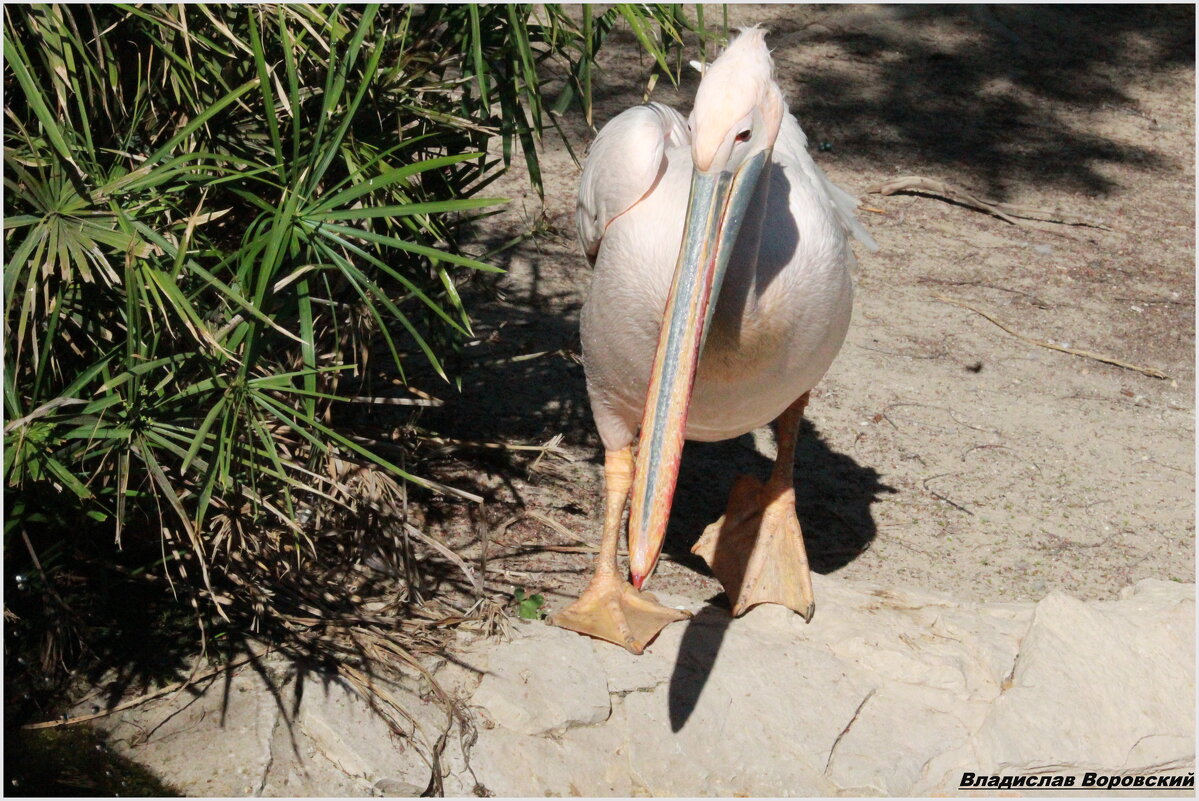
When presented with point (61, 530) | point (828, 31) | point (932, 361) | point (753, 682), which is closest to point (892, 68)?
point (828, 31)

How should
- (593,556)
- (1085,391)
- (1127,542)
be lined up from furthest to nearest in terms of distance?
(1085,391)
(1127,542)
(593,556)

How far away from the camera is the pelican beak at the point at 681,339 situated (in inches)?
90.7

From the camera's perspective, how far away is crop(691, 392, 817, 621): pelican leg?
315 cm

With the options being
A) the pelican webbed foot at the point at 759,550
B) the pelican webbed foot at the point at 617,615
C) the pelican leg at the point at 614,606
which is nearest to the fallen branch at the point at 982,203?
the pelican webbed foot at the point at 759,550

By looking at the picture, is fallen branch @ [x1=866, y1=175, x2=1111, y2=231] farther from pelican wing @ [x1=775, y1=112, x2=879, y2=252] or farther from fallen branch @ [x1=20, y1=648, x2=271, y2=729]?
fallen branch @ [x1=20, y1=648, x2=271, y2=729]

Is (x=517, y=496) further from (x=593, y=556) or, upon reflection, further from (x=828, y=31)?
(x=828, y=31)

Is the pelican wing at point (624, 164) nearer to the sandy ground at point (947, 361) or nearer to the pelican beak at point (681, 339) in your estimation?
the pelican beak at point (681, 339)

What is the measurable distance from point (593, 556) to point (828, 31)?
6.10 m

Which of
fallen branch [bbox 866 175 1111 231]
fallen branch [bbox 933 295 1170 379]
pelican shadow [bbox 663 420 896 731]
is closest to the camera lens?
pelican shadow [bbox 663 420 896 731]

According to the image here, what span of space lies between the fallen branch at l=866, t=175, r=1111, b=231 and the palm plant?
361cm

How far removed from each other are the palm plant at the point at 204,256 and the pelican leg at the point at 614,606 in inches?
22.8

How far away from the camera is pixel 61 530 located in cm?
269

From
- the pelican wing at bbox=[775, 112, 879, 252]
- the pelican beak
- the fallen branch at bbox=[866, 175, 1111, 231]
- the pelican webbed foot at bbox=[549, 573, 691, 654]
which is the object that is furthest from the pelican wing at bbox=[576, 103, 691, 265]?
the fallen branch at bbox=[866, 175, 1111, 231]

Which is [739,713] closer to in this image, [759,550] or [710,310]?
[759,550]
